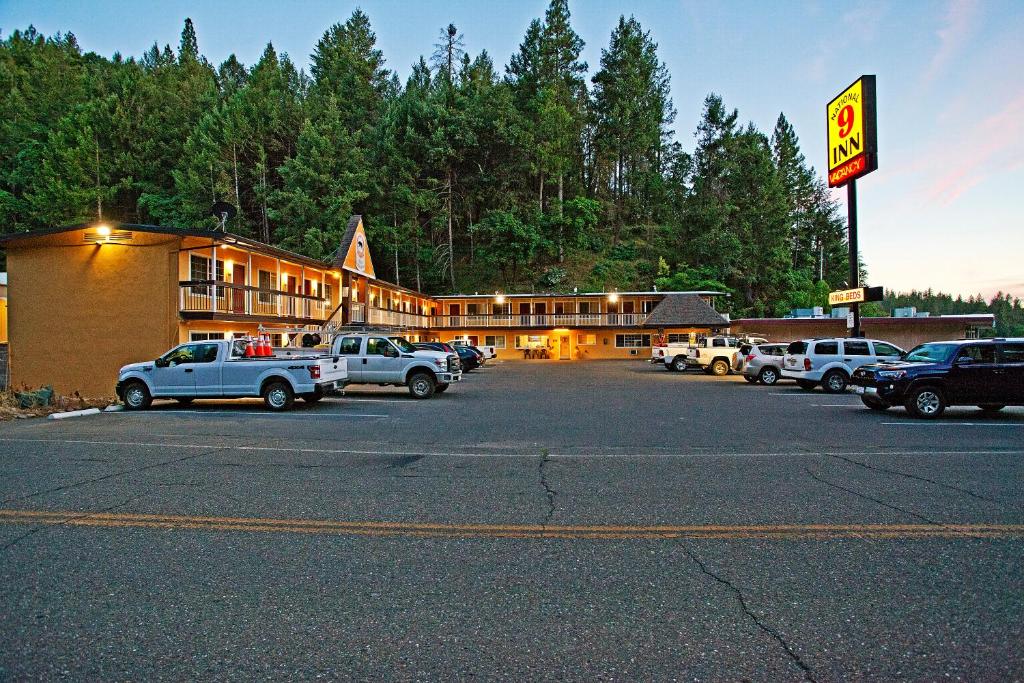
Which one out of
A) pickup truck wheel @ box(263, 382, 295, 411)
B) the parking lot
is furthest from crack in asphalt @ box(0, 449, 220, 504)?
pickup truck wheel @ box(263, 382, 295, 411)

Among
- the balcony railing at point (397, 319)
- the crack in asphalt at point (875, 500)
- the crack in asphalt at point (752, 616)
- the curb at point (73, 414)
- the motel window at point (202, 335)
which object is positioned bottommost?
the crack in asphalt at point (875, 500)

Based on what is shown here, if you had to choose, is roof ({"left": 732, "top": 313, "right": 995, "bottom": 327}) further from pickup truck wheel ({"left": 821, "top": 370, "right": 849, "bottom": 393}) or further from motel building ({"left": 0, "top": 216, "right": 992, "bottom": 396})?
motel building ({"left": 0, "top": 216, "right": 992, "bottom": 396})

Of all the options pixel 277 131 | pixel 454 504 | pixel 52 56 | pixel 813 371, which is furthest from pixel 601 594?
pixel 52 56

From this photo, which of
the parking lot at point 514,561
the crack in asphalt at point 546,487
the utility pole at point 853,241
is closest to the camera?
the parking lot at point 514,561

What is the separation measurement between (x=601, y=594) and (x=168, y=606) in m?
2.70

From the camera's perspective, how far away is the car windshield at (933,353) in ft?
41.9

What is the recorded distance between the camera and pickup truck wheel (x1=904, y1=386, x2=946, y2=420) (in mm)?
12578

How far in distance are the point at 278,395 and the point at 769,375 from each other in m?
18.4

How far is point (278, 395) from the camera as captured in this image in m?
14.4

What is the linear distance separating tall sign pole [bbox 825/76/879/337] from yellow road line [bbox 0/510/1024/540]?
1965 centimetres

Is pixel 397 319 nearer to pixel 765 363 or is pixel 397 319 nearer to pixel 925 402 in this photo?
pixel 765 363

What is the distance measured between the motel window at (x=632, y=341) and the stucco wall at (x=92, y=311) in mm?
35608

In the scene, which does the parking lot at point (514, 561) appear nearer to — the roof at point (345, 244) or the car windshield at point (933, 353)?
the car windshield at point (933, 353)

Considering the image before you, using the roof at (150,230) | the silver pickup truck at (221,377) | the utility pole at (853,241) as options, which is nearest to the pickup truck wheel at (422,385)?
the silver pickup truck at (221,377)
